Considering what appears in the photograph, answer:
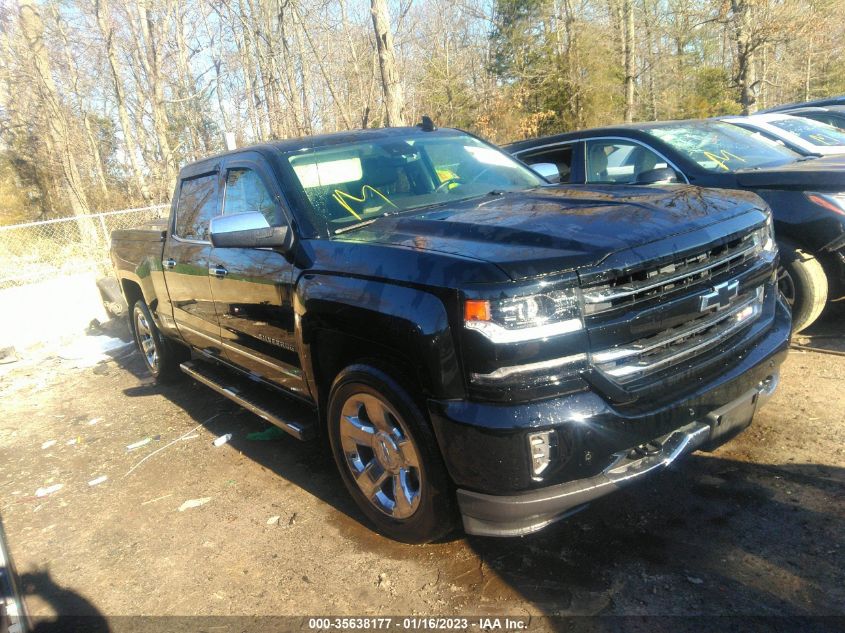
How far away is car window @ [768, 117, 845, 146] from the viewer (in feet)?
23.9

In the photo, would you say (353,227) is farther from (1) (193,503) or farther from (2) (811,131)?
(2) (811,131)

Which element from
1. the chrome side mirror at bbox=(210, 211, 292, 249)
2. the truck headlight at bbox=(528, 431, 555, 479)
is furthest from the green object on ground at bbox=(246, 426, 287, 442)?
the truck headlight at bbox=(528, 431, 555, 479)

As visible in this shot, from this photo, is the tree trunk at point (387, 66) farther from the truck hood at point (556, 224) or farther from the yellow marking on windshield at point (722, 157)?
the truck hood at point (556, 224)

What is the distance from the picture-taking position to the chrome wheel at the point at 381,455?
Result: 288 cm

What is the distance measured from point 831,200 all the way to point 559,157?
268 centimetres

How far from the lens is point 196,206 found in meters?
4.85

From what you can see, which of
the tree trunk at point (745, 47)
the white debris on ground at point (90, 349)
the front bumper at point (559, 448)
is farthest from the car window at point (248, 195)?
the tree trunk at point (745, 47)

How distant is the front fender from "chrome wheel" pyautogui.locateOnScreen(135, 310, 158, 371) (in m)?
3.72

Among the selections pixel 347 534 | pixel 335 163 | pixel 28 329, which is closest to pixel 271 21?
pixel 28 329

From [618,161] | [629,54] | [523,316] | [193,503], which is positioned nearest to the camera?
[523,316]

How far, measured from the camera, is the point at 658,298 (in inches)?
101

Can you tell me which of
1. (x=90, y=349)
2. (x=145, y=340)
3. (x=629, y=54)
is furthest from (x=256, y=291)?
(x=629, y=54)

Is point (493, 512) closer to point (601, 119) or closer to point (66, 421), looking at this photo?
point (66, 421)

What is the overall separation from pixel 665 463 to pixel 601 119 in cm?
2270
